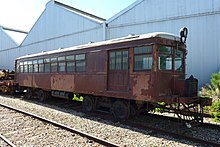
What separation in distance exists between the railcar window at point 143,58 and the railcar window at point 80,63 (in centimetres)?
314

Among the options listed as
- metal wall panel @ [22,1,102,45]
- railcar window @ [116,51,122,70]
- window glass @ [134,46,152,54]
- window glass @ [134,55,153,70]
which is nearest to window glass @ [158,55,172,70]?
window glass @ [134,55,153,70]

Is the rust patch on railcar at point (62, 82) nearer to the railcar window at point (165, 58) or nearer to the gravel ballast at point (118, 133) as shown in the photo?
the gravel ballast at point (118, 133)

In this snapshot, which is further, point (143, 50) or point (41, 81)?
point (41, 81)

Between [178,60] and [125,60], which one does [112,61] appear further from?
[178,60]

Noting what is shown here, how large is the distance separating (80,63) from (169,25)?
25.9 ft

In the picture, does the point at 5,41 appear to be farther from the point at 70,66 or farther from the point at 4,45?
the point at 70,66

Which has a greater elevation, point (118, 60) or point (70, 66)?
point (118, 60)

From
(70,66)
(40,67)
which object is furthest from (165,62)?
(40,67)

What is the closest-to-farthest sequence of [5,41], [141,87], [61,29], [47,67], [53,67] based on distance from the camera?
[141,87] < [53,67] < [47,67] < [61,29] < [5,41]

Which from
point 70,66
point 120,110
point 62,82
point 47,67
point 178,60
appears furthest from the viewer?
point 47,67

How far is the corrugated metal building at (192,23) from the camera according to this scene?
13398mm

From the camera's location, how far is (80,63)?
33.7ft

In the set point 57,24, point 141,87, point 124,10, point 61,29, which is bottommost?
point 141,87

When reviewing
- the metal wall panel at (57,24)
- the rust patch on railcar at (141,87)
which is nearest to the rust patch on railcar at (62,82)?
the rust patch on railcar at (141,87)
